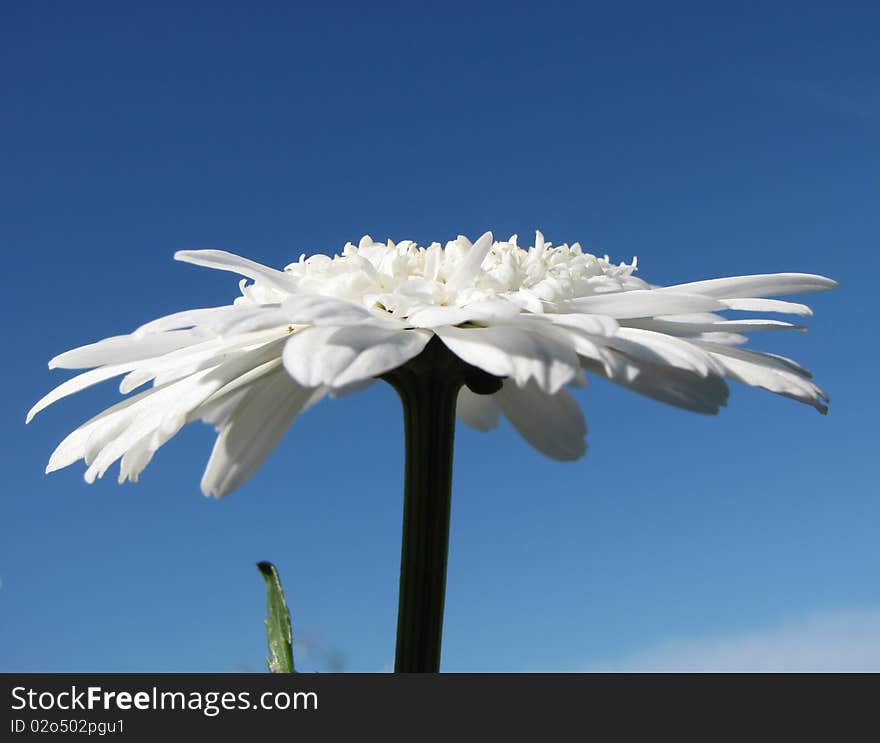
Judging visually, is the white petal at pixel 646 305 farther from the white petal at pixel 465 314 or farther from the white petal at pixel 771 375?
the white petal at pixel 465 314

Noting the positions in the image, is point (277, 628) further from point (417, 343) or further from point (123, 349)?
point (417, 343)

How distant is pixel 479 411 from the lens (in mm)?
3611

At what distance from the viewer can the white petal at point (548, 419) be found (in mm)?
2766

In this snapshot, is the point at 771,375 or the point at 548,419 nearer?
the point at 771,375

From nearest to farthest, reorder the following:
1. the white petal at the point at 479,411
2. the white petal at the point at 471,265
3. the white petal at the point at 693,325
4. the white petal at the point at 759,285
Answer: the white petal at the point at 471,265
the white petal at the point at 693,325
the white petal at the point at 759,285
the white petal at the point at 479,411

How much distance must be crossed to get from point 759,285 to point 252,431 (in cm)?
154

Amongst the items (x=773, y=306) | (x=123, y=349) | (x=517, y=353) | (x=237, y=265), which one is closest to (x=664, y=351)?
(x=517, y=353)

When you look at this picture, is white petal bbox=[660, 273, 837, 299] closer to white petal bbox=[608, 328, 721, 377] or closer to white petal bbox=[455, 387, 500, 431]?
white petal bbox=[608, 328, 721, 377]

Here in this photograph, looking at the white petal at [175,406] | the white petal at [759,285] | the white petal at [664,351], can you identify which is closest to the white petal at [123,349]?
the white petal at [175,406]

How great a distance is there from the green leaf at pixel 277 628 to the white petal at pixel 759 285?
1.43 meters

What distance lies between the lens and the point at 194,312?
269 centimetres
